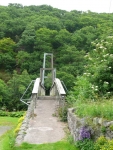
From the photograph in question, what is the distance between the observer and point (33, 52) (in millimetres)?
59656

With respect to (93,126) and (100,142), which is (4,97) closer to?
(93,126)

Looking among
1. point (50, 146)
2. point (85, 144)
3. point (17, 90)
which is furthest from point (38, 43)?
point (85, 144)

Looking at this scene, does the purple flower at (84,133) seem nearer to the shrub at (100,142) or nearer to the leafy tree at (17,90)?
the shrub at (100,142)

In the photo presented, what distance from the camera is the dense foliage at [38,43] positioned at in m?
43.7

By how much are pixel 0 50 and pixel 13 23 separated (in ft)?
38.1

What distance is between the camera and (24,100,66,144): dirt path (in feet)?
24.6

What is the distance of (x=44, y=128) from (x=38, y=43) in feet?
169

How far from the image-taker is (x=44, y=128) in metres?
8.52

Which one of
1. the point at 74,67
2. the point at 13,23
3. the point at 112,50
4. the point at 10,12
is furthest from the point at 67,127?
the point at 10,12

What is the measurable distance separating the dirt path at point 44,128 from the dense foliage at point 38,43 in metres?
29.1

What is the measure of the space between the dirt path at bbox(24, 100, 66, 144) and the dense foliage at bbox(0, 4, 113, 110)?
29.1 metres

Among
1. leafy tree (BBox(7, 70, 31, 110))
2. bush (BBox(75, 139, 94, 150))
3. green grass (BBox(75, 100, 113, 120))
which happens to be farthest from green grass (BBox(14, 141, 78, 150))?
leafy tree (BBox(7, 70, 31, 110))

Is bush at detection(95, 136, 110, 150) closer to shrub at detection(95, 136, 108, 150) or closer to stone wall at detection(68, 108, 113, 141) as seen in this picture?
shrub at detection(95, 136, 108, 150)

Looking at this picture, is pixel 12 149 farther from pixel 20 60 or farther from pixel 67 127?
pixel 20 60
